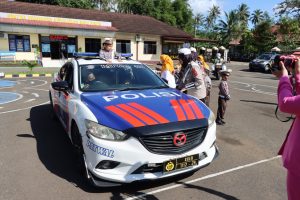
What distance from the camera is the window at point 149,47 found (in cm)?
3567

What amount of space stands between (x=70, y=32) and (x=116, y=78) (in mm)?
25124

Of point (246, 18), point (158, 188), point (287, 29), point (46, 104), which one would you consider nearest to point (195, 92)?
point (158, 188)

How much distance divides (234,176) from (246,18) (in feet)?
209

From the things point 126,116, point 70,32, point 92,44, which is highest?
point 70,32

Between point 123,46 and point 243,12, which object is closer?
point 123,46

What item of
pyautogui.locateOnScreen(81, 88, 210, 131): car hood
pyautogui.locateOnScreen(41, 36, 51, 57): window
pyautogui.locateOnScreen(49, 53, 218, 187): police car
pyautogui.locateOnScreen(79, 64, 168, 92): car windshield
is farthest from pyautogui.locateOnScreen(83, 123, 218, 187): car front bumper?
pyautogui.locateOnScreen(41, 36, 51, 57): window

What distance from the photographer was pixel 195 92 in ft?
18.8

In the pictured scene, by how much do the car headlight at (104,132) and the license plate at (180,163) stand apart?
2.08ft

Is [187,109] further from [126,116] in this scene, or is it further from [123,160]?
[123,160]

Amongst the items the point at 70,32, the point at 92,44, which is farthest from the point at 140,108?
the point at 92,44

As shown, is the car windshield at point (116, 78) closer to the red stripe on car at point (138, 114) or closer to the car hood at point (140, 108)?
the car hood at point (140, 108)

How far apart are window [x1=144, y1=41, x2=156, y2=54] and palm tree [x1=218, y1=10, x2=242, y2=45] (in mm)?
A: 19972

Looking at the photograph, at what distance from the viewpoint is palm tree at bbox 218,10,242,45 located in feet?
171

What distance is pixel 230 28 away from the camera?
52.9m
